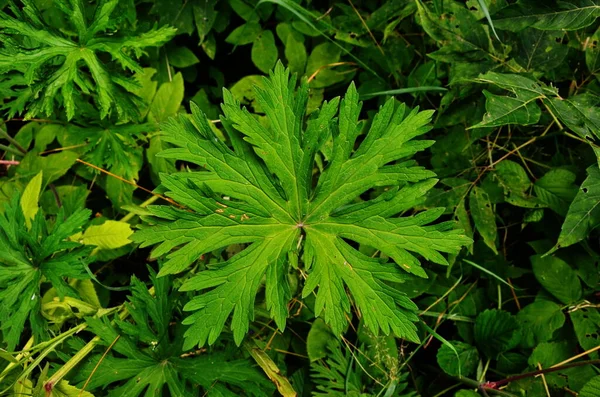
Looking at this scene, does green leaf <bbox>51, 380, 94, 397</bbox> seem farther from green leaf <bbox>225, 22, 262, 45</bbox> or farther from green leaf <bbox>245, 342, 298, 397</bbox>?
green leaf <bbox>225, 22, 262, 45</bbox>

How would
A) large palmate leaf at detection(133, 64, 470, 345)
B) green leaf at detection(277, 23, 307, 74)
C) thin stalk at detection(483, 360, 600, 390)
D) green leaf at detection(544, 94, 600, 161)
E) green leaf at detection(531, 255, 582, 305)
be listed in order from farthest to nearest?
green leaf at detection(277, 23, 307, 74)
green leaf at detection(531, 255, 582, 305)
thin stalk at detection(483, 360, 600, 390)
green leaf at detection(544, 94, 600, 161)
large palmate leaf at detection(133, 64, 470, 345)

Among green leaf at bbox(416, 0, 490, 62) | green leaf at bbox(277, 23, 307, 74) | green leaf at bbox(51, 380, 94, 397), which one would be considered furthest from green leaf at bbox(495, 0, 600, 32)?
green leaf at bbox(51, 380, 94, 397)

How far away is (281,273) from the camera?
5.51 ft

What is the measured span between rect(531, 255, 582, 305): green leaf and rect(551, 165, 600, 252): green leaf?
25cm

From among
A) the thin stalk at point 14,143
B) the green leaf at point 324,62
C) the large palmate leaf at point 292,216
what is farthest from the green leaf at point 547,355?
the thin stalk at point 14,143

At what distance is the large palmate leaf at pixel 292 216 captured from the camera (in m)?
1.65

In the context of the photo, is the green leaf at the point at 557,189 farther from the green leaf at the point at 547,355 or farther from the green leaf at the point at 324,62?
the green leaf at the point at 324,62

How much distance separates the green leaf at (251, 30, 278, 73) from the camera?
2514 millimetres

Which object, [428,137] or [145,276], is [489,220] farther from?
[145,276]

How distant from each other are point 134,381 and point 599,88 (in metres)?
2.17

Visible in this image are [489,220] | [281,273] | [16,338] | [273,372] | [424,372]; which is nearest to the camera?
[281,273]

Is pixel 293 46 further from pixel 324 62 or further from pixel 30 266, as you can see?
pixel 30 266

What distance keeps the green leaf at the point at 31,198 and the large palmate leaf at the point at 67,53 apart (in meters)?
0.31

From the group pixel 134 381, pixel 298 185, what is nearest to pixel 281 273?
pixel 298 185
